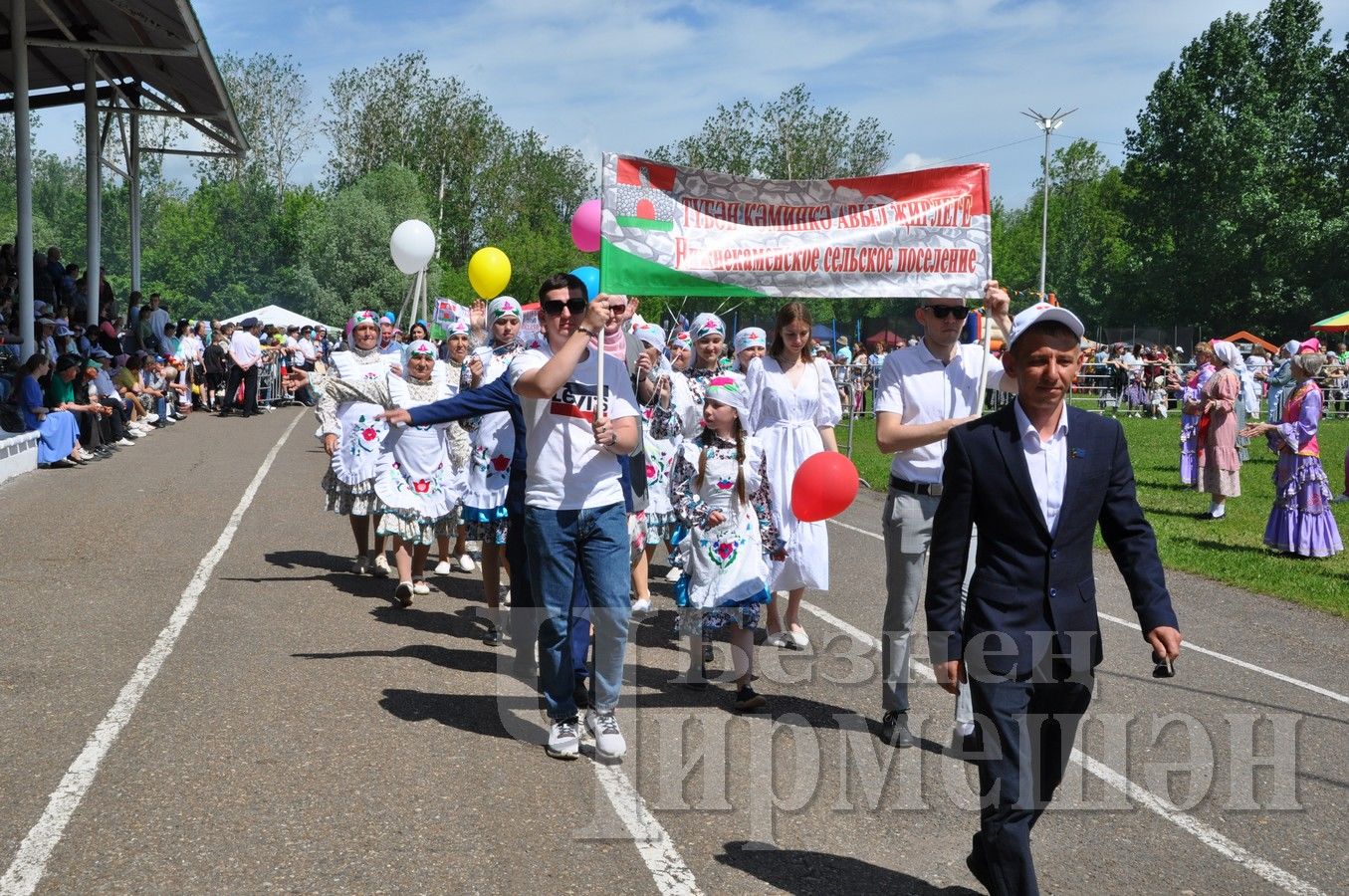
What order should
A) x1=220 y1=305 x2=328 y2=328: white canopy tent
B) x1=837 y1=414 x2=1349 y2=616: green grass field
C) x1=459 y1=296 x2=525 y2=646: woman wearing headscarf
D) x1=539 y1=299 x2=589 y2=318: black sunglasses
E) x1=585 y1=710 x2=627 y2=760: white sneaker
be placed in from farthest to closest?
x1=220 y1=305 x2=328 y2=328: white canopy tent → x1=837 y1=414 x2=1349 y2=616: green grass field → x1=459 y1=296 x2=525 y2=646: woman wearing headscarf → x1=539 y1=299 x2=589 y2=318: black sunglasses → x1=585 y1=710 x2=627 y2=760: white sneaker

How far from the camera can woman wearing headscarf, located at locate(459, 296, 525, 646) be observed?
8133mm

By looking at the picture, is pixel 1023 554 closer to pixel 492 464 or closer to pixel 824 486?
pixel 824 486

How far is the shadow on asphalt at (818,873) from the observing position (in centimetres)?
452

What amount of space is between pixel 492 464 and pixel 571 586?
2513 mm

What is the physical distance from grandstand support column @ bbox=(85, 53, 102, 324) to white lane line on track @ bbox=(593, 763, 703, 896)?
2363cm

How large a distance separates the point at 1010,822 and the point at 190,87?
2760cm

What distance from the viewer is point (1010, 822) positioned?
3975 mm

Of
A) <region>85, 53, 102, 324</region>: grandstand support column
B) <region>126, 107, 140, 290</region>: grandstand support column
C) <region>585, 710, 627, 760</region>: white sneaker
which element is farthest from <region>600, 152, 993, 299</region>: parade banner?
<region>126, 107, 140, 290</region>: grandstand support column

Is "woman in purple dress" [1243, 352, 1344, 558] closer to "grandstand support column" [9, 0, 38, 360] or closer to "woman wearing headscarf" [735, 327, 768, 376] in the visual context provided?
"woman wearing headscarf" [735, 327, 768, 376]

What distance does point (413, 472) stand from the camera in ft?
31.0

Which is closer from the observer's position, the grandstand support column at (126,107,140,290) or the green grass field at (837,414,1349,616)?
the green grass field at (837,414,1349,616)

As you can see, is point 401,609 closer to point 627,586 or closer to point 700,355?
point 700,355

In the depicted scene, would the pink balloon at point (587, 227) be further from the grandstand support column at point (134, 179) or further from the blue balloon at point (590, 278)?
the grandstand support column at point (134, 179)

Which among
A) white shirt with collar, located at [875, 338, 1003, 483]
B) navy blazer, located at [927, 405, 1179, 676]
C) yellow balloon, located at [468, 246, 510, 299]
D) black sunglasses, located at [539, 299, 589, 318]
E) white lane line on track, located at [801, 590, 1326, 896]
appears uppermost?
yellow balloon, located at [468, 246, 510, 299]
